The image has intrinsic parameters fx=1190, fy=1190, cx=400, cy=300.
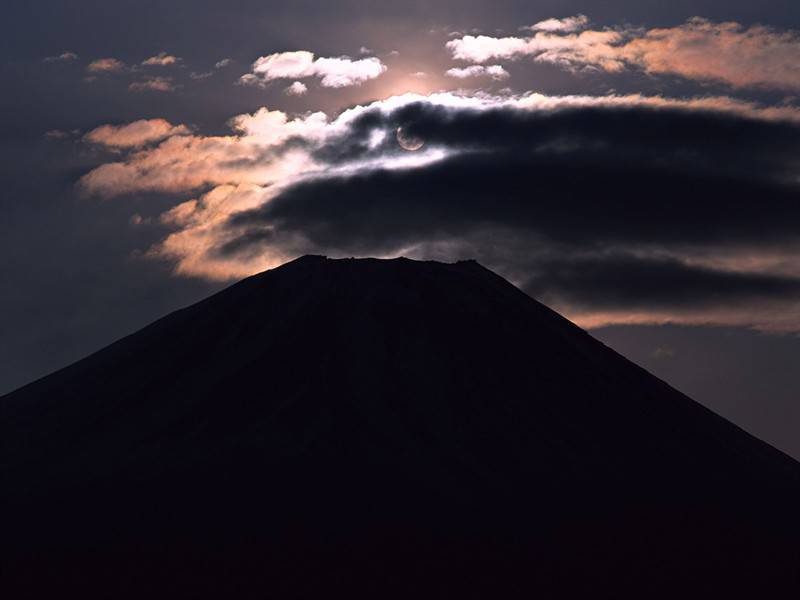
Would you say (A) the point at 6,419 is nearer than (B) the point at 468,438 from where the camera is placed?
No

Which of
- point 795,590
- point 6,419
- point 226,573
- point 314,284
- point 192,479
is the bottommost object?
point 795,590

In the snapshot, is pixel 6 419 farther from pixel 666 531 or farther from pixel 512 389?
pixel 666 531

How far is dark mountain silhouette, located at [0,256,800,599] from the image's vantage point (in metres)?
80.8

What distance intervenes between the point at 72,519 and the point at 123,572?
10.7 meters

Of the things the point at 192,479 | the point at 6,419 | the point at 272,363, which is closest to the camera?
the point at 192,479

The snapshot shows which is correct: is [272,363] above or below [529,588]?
above

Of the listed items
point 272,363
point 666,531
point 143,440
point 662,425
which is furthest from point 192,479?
point 662,425

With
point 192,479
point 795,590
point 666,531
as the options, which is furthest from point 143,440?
point 795,590

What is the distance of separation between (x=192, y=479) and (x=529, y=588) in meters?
28.2

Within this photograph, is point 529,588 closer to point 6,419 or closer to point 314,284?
point 314,284

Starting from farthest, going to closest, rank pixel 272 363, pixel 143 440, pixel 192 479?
pixel 272 363 → pixel 143 440 → pixel 192 479

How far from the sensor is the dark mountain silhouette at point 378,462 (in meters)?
80.8

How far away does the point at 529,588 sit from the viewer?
78.8 metres

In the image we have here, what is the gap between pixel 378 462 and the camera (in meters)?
91.8
